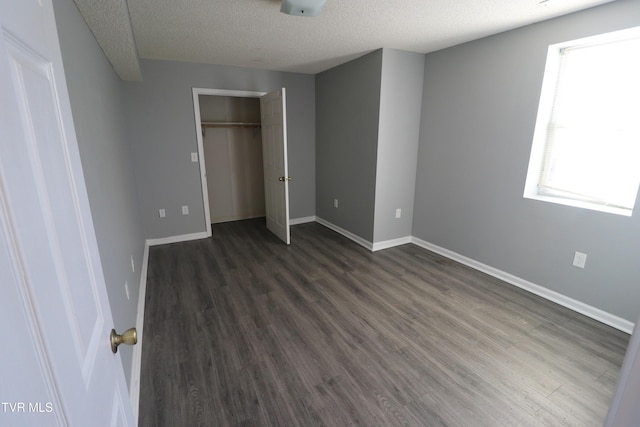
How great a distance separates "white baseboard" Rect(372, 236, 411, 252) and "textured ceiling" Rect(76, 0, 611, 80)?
2.35 meters

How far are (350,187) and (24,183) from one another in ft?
12.7

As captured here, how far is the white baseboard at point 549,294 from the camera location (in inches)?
92.2

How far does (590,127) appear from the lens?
96.1 inches

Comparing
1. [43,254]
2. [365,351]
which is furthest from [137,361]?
[43,254]

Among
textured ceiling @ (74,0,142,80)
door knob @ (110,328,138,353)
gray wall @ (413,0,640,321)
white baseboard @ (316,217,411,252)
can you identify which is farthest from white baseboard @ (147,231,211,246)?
door knob @ (110,328,138,353)

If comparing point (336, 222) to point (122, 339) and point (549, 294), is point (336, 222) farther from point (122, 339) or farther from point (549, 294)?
point (122, 339)

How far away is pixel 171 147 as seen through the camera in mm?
3959

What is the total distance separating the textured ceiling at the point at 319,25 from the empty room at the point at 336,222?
0.09 feet

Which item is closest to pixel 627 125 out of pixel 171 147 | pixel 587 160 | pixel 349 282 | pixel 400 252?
pixel 587 160

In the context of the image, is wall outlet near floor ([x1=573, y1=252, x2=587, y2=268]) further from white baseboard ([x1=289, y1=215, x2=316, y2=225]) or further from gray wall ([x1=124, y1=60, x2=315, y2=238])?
gray wall ([x1=124, y1=60, x2=315, y2=238])

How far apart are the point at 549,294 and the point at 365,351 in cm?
193

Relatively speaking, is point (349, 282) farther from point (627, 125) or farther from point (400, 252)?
point (627, 125)

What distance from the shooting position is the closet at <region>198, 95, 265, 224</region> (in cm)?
482

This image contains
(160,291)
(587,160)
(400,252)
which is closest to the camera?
(587,160)
